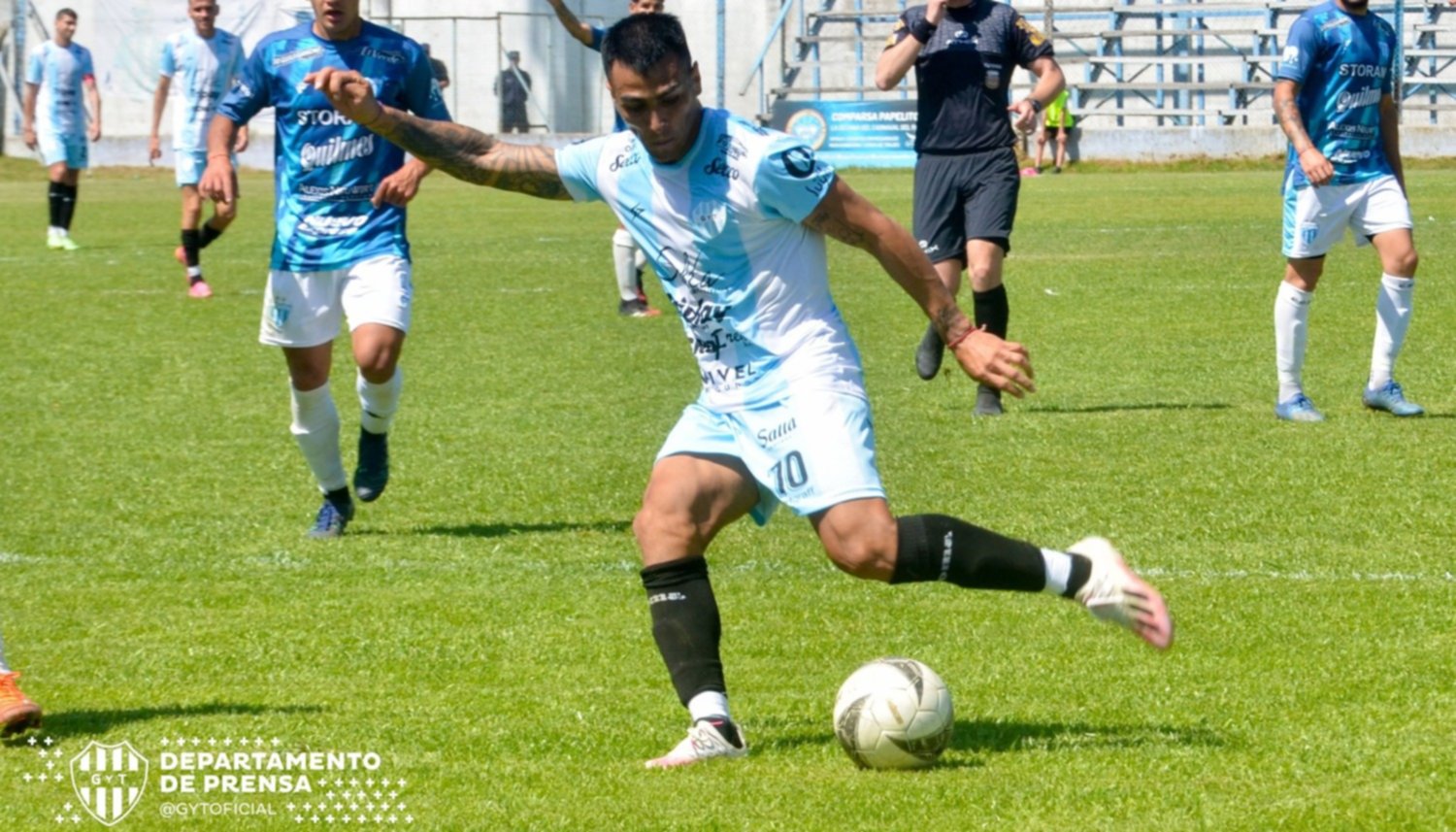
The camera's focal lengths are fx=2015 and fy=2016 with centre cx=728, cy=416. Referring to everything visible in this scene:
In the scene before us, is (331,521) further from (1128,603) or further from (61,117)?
(61,117)

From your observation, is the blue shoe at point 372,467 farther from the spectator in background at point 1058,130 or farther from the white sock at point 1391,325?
the spectator in background at point 1058,130

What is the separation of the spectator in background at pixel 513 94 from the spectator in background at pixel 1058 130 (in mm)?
11361

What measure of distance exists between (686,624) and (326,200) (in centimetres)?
334

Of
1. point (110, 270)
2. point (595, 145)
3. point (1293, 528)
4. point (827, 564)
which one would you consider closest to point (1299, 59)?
point (1293, 528)

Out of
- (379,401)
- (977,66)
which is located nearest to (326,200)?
(379,401)

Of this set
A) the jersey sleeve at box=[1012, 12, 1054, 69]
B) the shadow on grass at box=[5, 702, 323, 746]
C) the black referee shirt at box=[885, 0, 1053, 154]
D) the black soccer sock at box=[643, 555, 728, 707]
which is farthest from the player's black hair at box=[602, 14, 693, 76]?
the jersey sleeve at box=[1012, 12, 1054, 69]

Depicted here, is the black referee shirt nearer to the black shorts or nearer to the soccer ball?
the black shorts

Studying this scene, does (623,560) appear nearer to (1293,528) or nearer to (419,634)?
(419,634)

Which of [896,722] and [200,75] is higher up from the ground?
[200,75]

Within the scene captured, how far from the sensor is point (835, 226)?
15.6 ft

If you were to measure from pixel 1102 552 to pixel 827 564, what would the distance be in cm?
218

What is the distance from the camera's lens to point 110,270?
720 inches

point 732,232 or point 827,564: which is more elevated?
point 732,232

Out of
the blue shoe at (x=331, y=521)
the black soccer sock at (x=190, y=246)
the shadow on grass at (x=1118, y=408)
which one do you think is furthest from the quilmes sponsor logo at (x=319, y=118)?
the black soccer sock at (x=190, y=246)
